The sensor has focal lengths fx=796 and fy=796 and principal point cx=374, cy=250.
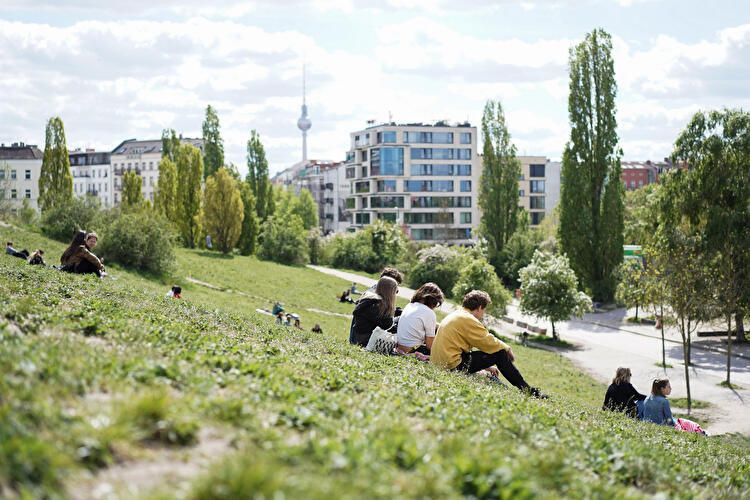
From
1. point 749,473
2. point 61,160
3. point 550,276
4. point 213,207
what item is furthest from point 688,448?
point 61,160

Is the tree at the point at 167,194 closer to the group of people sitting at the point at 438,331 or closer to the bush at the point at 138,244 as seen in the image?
the bush at the point at 138,244

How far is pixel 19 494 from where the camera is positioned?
3869mm

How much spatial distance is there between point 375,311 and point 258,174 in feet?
211

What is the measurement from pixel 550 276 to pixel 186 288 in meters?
18.7

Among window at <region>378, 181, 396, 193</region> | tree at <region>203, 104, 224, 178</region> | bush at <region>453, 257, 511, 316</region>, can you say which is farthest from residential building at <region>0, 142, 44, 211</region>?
bush at <region>453, 257, 511, 316</region>

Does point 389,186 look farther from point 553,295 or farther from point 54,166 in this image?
point 553,295

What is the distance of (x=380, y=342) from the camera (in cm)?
1241

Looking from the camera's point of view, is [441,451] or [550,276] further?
[550,276]

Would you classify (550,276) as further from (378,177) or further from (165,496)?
(378,177)

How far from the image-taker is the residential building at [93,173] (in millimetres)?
144125

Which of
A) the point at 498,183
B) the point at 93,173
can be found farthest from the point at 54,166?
the point at 93,173

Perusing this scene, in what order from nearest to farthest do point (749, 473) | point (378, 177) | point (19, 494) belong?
point (19, 494)
point (749, 473)
point (378, 177)

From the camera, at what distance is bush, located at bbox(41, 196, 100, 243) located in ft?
125

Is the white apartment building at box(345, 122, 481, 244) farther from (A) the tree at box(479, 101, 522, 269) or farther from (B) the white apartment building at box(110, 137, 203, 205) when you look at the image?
(B) the white apartment building at box(110, 137, 203, 205)
